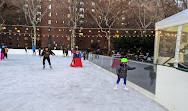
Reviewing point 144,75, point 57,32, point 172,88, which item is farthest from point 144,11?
point 172,88

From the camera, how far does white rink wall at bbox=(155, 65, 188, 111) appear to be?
12.4 feet

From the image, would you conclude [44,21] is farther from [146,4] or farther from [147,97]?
[147,97]

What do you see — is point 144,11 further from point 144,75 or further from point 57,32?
point 144,75

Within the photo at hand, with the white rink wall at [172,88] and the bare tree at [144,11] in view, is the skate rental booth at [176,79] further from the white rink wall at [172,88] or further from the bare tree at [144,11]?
the bare tree at [144,11]

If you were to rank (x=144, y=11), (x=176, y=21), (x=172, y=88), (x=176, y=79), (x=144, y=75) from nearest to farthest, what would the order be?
1. (x=176, y=79)
2. (x=172, y=88)
3. (x=144, y=75)
4. (x=176, y=21)
5. (x=144, y=11)

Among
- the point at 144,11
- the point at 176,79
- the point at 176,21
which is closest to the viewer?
the point at 176,79

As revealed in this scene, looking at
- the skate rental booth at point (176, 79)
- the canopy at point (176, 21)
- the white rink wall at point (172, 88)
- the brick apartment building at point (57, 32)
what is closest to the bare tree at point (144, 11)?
the brick apartment building at point (57, 32)

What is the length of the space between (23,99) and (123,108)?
2.79 meters

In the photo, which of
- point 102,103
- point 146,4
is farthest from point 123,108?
point 146,4

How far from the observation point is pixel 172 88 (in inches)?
167

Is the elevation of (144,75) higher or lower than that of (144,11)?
lower

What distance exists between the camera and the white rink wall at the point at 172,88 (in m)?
3.77

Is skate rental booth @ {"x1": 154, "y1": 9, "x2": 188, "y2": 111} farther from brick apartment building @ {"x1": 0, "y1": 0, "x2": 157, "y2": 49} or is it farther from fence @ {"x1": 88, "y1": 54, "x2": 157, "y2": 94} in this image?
brick apartment building @ {"x1": 0, "y1": 0, "x2": 157, "y2": 49}

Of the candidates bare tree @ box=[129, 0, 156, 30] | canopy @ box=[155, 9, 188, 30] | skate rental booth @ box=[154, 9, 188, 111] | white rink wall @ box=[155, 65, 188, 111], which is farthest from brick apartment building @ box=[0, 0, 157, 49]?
white rink wall @ box=[155, 65, 188, 111]
